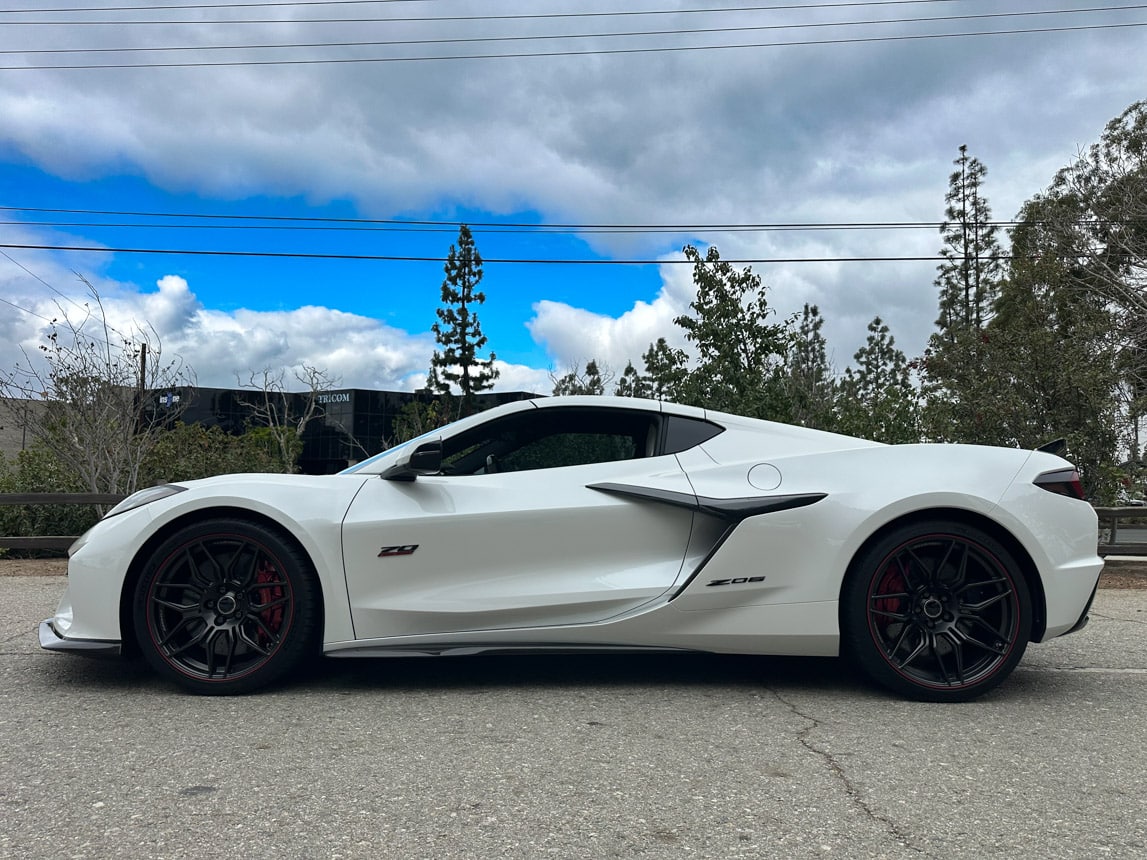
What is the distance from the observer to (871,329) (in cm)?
4828

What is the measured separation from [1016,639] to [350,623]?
9.12ft

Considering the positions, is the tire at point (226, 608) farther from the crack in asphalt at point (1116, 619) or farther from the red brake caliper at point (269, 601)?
the crack in asphalt at point (1116, 619)

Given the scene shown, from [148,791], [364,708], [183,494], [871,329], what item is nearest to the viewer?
[148,791]

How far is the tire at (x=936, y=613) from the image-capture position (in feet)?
11.8

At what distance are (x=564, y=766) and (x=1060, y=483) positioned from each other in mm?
2480

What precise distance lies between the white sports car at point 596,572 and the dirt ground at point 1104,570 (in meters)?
6.49

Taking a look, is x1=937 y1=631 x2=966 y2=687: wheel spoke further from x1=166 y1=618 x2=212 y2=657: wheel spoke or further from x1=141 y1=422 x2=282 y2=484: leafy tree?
x1=141 y1=422 x2=282 y2=484: leafy tree

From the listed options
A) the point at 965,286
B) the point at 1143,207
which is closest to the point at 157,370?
the point at 1143,207

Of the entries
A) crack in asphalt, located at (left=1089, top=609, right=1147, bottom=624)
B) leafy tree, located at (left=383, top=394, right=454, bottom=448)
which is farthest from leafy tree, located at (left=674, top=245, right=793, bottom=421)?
leafy tree, located at (left=383, top=394, right=454, bottom=448)

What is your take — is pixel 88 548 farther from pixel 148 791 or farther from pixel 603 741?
pixel 603 741

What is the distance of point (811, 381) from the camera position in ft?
104

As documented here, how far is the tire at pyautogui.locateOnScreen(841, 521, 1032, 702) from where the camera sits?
3607 millimetres

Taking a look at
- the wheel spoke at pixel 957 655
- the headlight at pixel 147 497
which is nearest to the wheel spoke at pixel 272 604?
the headlight at pixel 147 497

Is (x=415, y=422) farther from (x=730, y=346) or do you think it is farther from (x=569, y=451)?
(x=569, y=451)
